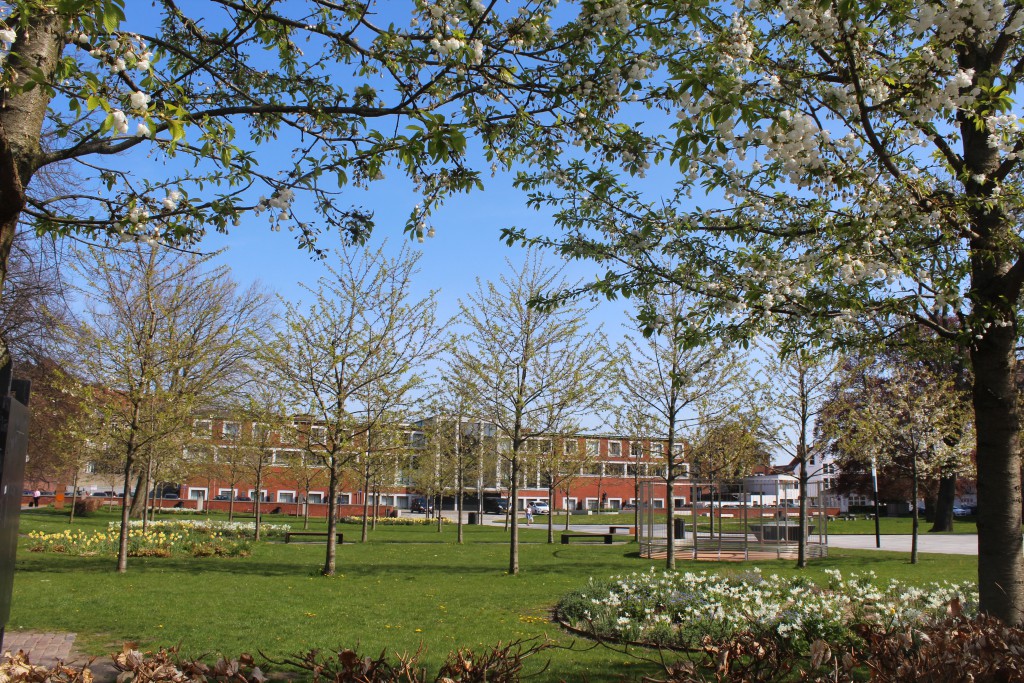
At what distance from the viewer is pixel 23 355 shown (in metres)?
21.7

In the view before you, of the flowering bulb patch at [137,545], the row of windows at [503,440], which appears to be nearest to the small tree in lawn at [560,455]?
the row of windows at [503,440]

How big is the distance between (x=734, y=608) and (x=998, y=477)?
11.9 feet

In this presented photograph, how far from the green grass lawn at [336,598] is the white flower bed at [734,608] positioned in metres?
0.55

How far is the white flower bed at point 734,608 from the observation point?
7.74 meters

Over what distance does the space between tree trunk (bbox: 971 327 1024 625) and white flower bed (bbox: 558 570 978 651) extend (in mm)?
1158

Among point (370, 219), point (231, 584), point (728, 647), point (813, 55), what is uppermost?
point (813, 55)

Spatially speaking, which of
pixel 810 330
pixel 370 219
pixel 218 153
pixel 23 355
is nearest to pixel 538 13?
pixel 370 219

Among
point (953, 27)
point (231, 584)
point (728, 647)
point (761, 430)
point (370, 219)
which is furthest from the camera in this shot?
point (761, 430)

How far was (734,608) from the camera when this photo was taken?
8.71 m

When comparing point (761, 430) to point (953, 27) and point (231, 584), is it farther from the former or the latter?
Answer: point (953, 27)

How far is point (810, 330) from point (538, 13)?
4065mm

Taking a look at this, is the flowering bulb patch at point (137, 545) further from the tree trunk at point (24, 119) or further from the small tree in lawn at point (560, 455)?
the tree trunk at point (24, 119)

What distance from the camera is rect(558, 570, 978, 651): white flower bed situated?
7.74 meters

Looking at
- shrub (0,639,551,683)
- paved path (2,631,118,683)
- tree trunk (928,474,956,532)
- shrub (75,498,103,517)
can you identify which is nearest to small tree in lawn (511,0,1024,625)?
shrub (0,639,551,683)
